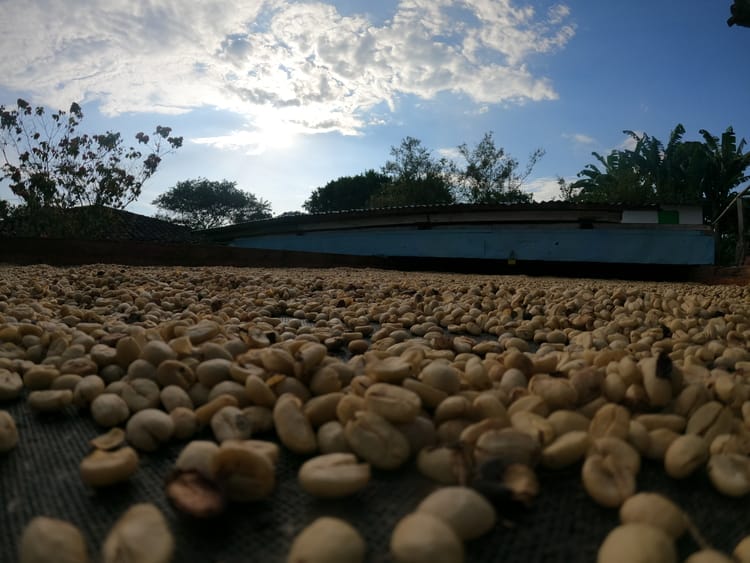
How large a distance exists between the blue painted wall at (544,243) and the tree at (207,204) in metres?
17.4

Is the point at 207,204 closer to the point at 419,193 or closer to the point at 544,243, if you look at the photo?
the point at 419,193

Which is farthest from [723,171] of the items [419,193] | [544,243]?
[544,243]

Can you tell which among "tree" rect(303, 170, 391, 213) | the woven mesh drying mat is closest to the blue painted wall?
the woven mesh drying mat

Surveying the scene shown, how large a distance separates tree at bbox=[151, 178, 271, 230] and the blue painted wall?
17.4 meters

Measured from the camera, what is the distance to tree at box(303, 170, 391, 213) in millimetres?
29125

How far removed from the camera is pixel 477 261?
775 centimetres

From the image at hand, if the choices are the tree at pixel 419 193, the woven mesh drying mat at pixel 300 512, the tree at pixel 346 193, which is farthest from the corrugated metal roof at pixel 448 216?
the tree at pixel 346 193

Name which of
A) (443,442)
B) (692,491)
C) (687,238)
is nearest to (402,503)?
(443,442)

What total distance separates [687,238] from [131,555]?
8.17 meters

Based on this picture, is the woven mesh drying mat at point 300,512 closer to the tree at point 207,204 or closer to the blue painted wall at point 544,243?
the blue painted wall at point 544,243

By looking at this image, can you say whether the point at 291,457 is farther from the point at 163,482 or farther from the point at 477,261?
the point at 477,261

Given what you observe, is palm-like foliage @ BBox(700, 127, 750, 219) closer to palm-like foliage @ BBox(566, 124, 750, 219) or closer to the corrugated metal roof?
palm-like foliage @ BBox(566, 124, 750, 219)

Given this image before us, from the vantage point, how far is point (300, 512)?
2.17 feet

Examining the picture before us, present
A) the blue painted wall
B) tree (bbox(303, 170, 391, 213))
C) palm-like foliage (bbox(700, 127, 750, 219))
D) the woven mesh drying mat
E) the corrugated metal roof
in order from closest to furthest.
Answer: the woven mesh drying mat → the blue painted wall → the corrugated metal roof → palm-like foliage (bbox(700, 127, 750, 219)) → tree (bbox(303, 170, 391, 213))
